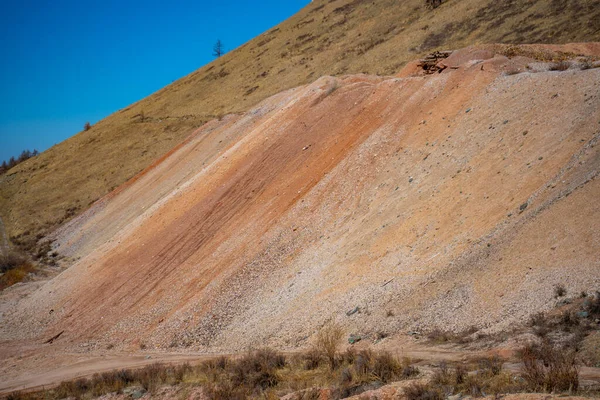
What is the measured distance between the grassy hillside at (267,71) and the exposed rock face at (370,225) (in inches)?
616

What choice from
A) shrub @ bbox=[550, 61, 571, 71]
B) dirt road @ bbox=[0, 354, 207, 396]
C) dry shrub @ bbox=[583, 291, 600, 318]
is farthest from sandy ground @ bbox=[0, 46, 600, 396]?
shrub @ bbox=[550, 61, 571, 71]

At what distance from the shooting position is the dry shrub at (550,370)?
20.0 ft

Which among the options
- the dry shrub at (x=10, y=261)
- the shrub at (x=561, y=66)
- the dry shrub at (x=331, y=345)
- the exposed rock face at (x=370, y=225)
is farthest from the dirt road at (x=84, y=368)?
the dry shrub at (x=10, y=261)

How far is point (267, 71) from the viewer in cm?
5706

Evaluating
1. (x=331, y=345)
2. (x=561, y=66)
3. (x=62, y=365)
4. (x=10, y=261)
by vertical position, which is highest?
(x=10, y=261)

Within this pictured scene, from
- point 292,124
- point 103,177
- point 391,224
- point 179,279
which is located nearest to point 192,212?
point 179,279

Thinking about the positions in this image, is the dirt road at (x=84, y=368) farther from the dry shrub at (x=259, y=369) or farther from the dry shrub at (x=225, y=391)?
→ the dry shrub at (x=225, y=391)

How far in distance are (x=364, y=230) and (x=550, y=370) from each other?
29.9 feet

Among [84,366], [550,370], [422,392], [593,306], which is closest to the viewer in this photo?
[550,370]

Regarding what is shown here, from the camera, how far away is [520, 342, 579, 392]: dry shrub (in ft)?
20.0

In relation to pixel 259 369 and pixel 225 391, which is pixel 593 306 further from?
pixel 225 391

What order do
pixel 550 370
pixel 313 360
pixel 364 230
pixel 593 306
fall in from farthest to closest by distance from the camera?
pixel 364 230, pixel 313 360, pixel 593 306, pixel 550 370

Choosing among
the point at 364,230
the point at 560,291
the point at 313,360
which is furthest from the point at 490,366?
the point at 364,230

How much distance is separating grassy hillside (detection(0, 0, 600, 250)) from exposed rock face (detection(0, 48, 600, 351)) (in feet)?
51.3
